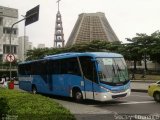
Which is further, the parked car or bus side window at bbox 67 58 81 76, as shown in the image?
bus side window at bbox 67 58 81 76

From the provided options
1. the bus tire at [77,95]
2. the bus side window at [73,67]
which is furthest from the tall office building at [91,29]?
the bus tire at [77,95]

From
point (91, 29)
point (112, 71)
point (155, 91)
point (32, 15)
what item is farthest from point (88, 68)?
point (91, 29)

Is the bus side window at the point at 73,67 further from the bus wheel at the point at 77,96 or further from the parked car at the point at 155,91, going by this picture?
the parked car at the point at 155,91

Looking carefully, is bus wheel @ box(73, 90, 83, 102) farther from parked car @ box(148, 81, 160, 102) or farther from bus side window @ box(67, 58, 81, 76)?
parked car @ box(148, 81, 160, 102)

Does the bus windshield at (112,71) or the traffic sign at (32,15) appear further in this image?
the traffic sign at (32,15)

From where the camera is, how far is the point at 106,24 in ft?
536

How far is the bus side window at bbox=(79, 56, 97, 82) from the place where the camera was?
1897cm

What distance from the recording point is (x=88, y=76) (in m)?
19.4

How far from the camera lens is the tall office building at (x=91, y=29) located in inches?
5960

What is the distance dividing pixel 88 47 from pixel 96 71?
57.5 metres

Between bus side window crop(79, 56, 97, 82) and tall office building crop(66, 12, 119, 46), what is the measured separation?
12836cm

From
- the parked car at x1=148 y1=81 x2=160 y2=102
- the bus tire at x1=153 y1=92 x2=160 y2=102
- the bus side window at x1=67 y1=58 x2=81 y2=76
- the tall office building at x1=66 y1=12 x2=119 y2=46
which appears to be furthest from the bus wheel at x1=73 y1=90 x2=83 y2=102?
the tall office building at x1=66 y1=12 x2=119 y2=46

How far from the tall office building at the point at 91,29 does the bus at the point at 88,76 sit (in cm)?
12516

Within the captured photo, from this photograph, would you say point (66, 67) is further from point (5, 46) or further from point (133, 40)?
point (5, 46)
